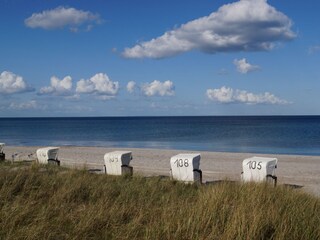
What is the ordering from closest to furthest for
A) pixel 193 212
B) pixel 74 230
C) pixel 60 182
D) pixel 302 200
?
1. pixel 74 230
2. pixel 193 212
3. pixel 302 200
4. pixel 60 182

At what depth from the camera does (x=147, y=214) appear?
236 inches

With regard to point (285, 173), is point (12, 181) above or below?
above

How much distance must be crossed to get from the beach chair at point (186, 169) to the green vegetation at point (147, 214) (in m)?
3.18

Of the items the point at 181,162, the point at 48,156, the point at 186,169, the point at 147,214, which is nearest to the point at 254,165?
the point at 186,169

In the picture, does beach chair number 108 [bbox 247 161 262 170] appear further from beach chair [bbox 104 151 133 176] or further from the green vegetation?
beach chair [bbox 104 151 133 176]

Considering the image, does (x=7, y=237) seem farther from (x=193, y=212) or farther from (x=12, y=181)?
(x=12, y=181)

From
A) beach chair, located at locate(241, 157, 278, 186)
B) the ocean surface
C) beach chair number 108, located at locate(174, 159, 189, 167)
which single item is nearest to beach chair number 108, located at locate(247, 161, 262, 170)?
beach chair, located at locate(241, 157, 278, 186)

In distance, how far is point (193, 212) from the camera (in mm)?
5551

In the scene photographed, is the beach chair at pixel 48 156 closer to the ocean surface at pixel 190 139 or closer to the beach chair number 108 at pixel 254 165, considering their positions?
the beach chair number 108 at pixel 254 165

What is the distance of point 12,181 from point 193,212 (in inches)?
144

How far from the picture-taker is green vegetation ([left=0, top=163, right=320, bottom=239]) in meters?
4.94

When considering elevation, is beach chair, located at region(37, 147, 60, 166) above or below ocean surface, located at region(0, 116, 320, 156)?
above

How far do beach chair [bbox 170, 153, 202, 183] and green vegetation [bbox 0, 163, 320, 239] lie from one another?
10.4ft

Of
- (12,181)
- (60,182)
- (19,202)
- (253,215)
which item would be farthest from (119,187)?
(253,215)
